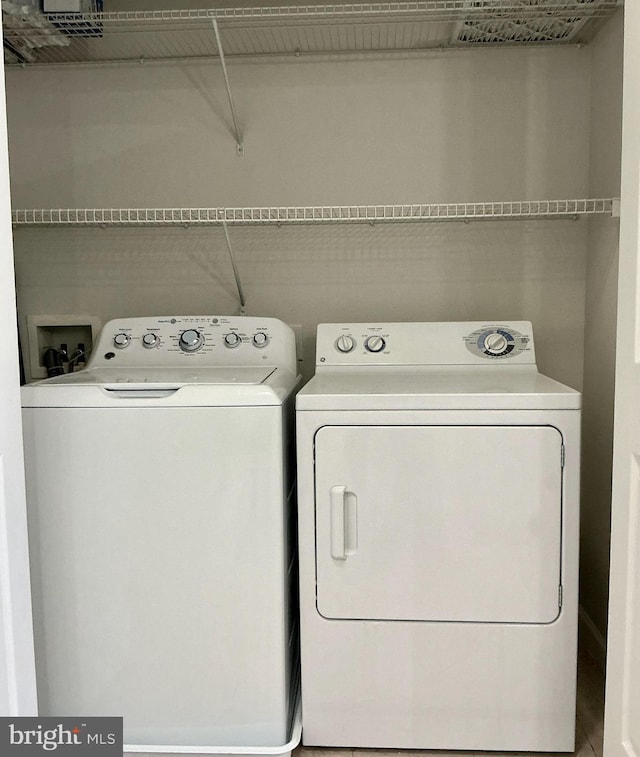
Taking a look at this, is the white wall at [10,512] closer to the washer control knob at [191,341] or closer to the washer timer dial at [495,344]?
the washer control knob at [191,341]

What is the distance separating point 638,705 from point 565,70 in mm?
1925

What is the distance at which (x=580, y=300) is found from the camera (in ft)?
7.49

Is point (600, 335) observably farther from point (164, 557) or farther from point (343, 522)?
point (164, 557)

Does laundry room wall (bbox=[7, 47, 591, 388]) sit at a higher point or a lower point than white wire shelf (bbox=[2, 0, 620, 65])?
lower

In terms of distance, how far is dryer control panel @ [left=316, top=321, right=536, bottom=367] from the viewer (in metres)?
2.06

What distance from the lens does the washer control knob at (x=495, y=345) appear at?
81.2 inches

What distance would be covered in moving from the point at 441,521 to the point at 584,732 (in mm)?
727

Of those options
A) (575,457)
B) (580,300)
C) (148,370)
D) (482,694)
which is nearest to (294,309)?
(148,370)

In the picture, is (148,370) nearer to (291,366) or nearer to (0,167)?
(291,366)

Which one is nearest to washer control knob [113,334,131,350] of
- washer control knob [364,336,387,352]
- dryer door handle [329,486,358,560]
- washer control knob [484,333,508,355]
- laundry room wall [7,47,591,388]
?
laundry room wall [7,47,591,388]

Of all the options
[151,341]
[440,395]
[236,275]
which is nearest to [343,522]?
[440,395]

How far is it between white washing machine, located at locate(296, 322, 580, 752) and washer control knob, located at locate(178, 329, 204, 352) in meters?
0.59

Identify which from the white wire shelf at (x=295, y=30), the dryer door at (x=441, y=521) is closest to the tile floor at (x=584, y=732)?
the dryer door at (x=441, y=521)

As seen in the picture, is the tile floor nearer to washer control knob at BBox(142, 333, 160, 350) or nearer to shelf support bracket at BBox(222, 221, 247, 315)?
washer control knob at BBox(142, 333, 160, 350)
